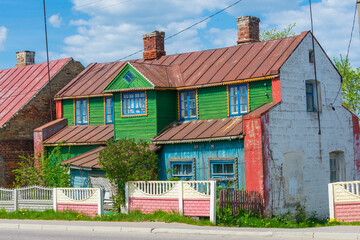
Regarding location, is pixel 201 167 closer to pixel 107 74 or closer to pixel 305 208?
pixel 305 208

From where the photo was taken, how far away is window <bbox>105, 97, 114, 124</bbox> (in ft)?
91.0

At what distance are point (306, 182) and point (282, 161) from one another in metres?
1.90

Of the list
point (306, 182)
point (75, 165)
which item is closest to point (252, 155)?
point (306, 182)

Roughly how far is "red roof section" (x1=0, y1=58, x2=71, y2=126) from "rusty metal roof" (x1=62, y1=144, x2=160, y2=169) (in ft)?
18.2

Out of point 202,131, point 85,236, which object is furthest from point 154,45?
point 85,236

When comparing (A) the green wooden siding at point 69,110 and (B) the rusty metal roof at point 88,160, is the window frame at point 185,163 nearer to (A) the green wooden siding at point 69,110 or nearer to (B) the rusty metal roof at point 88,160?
(B) the rusty metal roof at point 88,160

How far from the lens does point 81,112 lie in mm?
29156

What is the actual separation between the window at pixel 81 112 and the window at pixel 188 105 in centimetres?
598

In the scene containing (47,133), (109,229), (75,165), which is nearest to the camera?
(109,229)

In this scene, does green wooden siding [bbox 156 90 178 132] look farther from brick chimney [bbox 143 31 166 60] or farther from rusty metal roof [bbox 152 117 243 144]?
brick chimney [bbox 143 31 166 60]

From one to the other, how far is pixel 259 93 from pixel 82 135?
9.48 meters

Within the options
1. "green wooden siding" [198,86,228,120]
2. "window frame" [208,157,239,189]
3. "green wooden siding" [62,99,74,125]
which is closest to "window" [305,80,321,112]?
"green wooden siding" [198,86,228,120]

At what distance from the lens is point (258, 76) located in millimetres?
22594

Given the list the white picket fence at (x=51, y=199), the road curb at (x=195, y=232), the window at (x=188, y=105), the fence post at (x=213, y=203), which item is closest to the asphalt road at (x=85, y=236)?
the road curb at (x=195, y=232)
